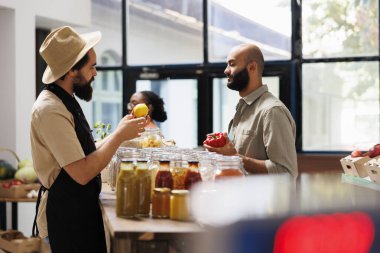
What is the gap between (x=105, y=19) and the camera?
6.70 metres

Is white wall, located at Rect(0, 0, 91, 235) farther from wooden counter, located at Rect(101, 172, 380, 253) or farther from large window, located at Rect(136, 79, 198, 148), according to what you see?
wooden counter, located at Rect(101, 172, 380, 253)

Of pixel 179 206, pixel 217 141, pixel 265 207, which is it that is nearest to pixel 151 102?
pixel 217 141

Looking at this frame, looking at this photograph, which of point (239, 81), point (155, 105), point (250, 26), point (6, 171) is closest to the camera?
point (239, 81)

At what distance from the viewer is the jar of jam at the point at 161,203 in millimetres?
1758

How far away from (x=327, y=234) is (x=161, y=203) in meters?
1.22

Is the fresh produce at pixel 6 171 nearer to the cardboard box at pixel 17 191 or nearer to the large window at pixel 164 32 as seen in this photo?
the cardboard box at pixel 17 191

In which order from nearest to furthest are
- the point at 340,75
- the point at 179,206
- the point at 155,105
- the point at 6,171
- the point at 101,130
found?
the point at 179,206
the point at 101,130
the point at 155,105
the point at 6,171
the point at 340,75

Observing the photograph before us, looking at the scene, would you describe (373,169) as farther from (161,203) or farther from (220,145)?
(161,203)

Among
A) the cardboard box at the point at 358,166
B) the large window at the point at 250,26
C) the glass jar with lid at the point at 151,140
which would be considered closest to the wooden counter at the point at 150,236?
the glass jar with lid at the point at 151,140

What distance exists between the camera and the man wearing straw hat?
6.96 feet

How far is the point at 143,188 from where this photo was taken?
5.98ft

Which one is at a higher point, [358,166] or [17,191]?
[358,166]

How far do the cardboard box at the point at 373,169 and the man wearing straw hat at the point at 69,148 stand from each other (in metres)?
1.25

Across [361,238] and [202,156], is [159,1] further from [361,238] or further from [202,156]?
[361,238]
